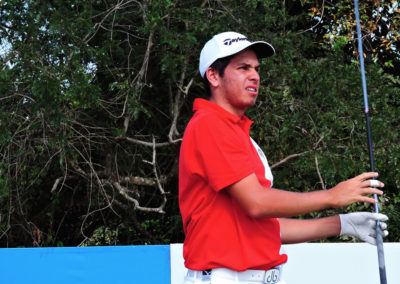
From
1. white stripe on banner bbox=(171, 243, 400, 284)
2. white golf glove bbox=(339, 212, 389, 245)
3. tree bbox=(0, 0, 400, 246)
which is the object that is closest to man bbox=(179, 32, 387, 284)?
white golf glove bbox=(339, 212, 389, 245)

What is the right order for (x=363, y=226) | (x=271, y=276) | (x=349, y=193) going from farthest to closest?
(x=363, y=226) → (x=271, y=276) → (x=349, y=193)

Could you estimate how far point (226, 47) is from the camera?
2318mm

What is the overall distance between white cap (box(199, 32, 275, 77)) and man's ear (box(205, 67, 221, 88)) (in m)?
0.02

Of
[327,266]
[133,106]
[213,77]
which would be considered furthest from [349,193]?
[133,106]

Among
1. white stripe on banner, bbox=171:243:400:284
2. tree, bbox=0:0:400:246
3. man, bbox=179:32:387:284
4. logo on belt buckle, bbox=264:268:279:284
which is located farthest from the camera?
tree, bbox=0:0:400:246

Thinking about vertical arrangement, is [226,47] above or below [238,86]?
above

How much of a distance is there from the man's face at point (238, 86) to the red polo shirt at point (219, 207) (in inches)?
6.3

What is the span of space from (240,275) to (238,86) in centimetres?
70

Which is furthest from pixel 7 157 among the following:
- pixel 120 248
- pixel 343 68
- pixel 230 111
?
pixel 230 111

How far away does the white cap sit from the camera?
2.30 metres

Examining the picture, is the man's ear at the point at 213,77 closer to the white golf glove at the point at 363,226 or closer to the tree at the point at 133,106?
the white golf glove at the point at 363,226

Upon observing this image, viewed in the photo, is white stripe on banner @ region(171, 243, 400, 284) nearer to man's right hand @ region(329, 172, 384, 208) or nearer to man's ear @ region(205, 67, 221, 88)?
man's ear @ region(205, 67, 221, 88)

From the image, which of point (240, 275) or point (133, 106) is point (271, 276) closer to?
point (240, 275)

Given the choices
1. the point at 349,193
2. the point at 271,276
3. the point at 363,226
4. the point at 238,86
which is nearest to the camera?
the point at 349,193
